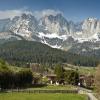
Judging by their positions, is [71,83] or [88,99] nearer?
[88,99]

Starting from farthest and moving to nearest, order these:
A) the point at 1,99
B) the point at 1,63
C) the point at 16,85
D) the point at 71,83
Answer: the point at 71,83, the point at 1,63, the point at 16,85, the point at 1,99

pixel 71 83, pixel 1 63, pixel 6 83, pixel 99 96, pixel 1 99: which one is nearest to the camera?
pixel 1 99

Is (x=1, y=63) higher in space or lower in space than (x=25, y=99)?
higher

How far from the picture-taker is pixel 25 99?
307ft

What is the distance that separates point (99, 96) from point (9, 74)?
212ft

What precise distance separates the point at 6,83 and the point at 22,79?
930 inches

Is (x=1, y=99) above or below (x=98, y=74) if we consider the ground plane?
below

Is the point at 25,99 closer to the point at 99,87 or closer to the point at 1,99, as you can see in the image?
the point at 1,99

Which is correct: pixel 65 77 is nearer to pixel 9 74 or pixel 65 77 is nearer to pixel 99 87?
pixel 9 74

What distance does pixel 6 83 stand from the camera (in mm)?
149500

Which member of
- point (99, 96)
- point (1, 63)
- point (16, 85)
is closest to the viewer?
point (99, 96)

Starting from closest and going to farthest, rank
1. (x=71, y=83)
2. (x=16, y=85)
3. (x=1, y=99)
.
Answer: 1. (x=1, y=99)
2. (x=16, y=85)
3. (x=71, y=83)

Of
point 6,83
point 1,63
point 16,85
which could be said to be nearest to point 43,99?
point 6,83

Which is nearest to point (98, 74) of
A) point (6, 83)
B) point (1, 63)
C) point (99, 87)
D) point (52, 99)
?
point (99, 87)
